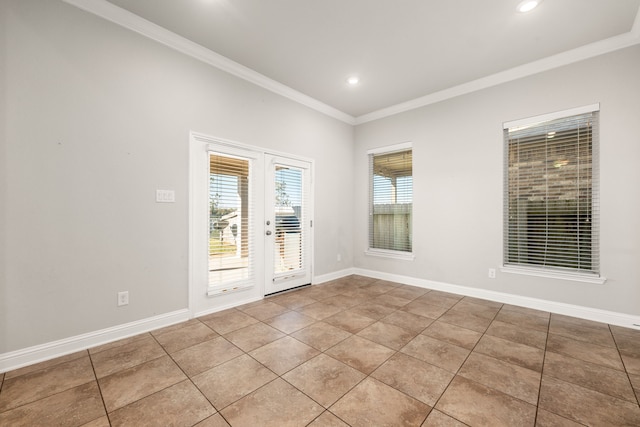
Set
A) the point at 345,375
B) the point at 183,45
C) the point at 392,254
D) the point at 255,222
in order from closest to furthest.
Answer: the point at 345,375, the point at 183,45, the point at 255,222, the point at 392,254

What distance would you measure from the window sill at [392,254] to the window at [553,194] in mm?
1305

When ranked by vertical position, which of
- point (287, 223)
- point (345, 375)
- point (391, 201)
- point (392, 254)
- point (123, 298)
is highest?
point (391, 201)

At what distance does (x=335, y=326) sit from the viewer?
2811 mm

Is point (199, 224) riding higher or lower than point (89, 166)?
lower

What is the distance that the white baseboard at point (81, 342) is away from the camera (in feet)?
6.68

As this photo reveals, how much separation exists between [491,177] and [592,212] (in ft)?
3.51

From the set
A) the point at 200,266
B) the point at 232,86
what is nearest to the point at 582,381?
the point at 200,266

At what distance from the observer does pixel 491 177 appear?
3.61 m

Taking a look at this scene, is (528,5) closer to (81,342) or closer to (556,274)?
(556,274)

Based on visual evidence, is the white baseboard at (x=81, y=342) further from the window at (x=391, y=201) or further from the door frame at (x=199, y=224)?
the window at (x=391, y=201)

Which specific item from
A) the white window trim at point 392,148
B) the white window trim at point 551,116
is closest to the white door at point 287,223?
the white window trim at point 392,148

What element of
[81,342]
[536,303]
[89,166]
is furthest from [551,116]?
[81,342]

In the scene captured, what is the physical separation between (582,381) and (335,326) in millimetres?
1929

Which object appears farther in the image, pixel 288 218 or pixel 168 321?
pixel 288 218
